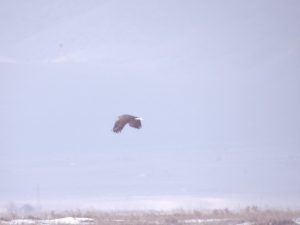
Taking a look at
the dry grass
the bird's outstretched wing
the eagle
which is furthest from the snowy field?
the eagle

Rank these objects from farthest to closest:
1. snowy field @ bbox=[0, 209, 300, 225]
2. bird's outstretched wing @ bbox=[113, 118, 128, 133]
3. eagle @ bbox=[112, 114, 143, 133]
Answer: eagle @ bbox=[112, 114, 143, 133], bird's outstretched wing @ bbox=[113, 118, 128, 133], snowy field @ bbox=[0, 209, 300, 225]

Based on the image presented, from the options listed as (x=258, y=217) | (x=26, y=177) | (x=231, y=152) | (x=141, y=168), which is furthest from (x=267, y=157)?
(x=258, y=217)

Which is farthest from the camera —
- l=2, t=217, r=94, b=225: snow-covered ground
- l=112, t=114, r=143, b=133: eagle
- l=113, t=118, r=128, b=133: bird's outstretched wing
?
l=112, t=114, r=143, b=133: eagle

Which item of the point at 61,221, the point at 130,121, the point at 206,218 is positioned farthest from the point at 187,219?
the point at 61,221

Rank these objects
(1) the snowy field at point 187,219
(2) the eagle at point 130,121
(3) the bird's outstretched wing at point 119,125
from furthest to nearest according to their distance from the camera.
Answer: (2) the eagle at point 130,121
(3) the bird's outstretched wing at point 119,125
(1) the snowy field at point 187,219

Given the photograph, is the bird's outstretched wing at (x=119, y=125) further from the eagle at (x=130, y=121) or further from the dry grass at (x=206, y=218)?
the dry grass at (x=206, y=218)

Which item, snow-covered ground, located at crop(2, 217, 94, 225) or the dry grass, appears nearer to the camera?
the dry grass

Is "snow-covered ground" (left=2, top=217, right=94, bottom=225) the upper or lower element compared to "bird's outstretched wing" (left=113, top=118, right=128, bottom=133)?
lower

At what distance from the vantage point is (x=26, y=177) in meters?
102

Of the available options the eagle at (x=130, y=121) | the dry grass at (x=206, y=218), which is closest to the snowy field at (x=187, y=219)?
the dry grass at (x=206, y=218)

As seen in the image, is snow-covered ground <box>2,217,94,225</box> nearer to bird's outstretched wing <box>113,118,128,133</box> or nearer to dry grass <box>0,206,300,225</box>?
dry grass <box>0,206,300,225</box>

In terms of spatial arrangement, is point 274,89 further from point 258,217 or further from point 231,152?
point 258,217

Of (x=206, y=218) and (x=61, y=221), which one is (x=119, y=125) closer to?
(x=61, y=221)

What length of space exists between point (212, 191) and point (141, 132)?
4680 cm
